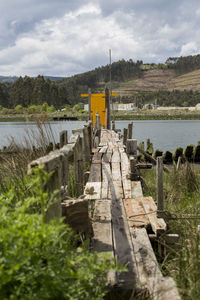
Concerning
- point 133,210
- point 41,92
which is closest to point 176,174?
point 133,210

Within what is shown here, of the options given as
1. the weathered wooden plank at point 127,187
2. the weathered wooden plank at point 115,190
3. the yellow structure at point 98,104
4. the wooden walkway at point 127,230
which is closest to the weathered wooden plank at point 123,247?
the wooden walkway at point 127,230

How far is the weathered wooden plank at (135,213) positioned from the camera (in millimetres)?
3848

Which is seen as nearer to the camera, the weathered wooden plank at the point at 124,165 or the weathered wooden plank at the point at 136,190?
the weathered wooden plank at the point at 136,190

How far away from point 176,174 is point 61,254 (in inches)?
269

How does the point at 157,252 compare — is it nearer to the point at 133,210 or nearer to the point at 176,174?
the point at 133,210

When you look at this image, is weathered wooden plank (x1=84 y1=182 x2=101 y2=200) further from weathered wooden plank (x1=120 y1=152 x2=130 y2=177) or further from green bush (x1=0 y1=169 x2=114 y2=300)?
green bush (x1=0 y1=169 x2=114 y2=300)

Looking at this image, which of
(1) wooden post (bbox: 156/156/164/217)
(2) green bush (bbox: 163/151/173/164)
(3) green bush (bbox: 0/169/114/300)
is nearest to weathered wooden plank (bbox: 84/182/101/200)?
(1) wooden post (bbox: 156/156/164/217)

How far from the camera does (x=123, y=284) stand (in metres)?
2.45

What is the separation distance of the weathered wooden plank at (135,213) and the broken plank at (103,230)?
28 cm

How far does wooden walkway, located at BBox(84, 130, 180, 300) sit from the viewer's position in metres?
2.45

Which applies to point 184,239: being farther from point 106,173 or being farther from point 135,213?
point 106,173

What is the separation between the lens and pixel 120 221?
3.82 meters

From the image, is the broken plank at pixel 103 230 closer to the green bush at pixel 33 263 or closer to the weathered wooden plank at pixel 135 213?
the weathered wooden plank at pixel 135 213

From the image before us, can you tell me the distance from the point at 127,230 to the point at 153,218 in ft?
2.25
